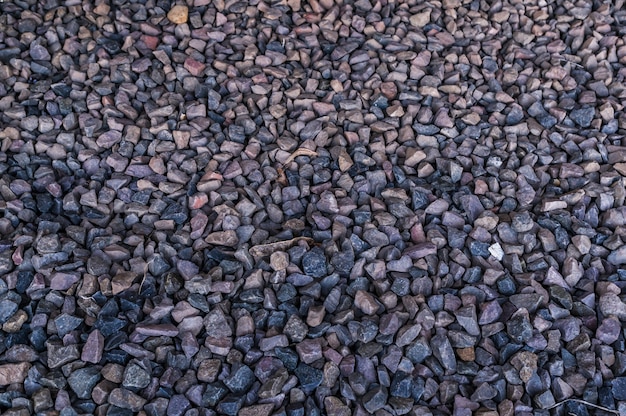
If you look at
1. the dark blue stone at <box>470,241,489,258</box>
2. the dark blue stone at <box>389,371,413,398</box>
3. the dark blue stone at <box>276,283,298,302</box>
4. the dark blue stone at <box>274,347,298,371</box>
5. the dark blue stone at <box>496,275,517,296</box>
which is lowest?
the dark blue stone at <box>389,371,413,398</box>

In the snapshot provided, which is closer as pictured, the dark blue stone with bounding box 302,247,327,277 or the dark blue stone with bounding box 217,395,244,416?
the dark blue stone with bounding box 217,395,244,416

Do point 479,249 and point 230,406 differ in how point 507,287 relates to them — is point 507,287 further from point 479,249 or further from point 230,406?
point 230,406

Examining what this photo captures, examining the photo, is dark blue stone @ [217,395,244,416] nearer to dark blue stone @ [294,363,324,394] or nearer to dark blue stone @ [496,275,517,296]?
dark blue stone @ [294,363,324,394]

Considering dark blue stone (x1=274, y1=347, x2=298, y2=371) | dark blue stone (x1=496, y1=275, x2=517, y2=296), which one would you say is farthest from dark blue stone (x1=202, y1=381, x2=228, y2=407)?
dark blue stone (x1=496, y1=275, x2=517, y2=296)

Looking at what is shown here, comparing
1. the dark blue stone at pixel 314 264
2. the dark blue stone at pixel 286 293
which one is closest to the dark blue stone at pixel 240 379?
the dark blue stone at pixel 286 293

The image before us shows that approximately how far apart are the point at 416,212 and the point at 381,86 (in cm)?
58

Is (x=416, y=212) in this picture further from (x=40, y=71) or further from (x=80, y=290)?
(x=40, y=71)

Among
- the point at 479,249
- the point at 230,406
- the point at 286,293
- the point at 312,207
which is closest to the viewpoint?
the point at 230,406

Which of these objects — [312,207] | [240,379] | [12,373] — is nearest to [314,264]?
[312,207]

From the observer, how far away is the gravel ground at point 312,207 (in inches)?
67.6

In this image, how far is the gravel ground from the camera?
1.72 metres

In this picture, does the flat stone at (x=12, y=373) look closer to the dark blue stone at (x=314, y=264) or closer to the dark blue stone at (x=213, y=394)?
the dark blue stone at (x=213, y=394)

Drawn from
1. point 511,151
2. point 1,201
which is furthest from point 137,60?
point 511,151

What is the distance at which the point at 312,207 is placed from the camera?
208cm
